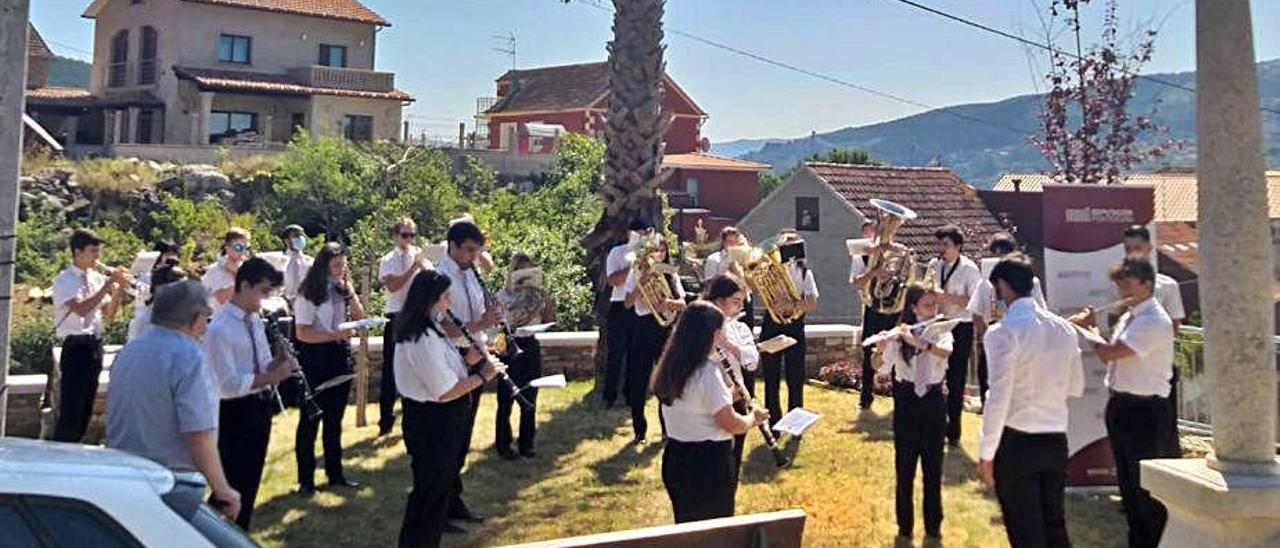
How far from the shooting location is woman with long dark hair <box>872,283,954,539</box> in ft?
22.2

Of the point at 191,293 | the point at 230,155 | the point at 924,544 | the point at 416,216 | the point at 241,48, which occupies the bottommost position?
the point at 924,544

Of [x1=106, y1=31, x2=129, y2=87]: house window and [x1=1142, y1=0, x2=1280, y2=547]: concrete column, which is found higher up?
[x1=106, y1=31, x2=129, y2=87]: house window

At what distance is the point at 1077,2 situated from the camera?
17891mm

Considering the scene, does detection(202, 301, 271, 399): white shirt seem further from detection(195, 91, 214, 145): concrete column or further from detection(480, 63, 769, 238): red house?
detection(480, 63, 769, 238): red house

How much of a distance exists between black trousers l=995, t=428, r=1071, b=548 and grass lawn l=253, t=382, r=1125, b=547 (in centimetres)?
138

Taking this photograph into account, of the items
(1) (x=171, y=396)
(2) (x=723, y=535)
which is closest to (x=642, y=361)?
(1) (x=171, y=396)

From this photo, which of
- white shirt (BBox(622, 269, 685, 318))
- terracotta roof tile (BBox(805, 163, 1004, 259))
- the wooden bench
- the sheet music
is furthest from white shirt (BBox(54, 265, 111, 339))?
terracotta roof tile (BBox(805, 163, 1004, 259))

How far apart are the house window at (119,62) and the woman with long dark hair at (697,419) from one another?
140ft

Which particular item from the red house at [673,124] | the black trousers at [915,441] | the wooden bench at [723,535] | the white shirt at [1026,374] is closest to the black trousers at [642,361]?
the black trousers at [915,441]

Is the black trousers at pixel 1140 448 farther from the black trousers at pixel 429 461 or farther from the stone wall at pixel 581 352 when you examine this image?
the stone wall at pixel 581 352

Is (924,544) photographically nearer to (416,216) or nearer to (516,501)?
(516,501)

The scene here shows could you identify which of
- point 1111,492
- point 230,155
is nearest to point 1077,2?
point 1111,492

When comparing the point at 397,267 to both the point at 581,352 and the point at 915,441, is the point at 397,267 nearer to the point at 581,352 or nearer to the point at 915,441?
the point at 581,352

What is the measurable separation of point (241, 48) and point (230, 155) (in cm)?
973
